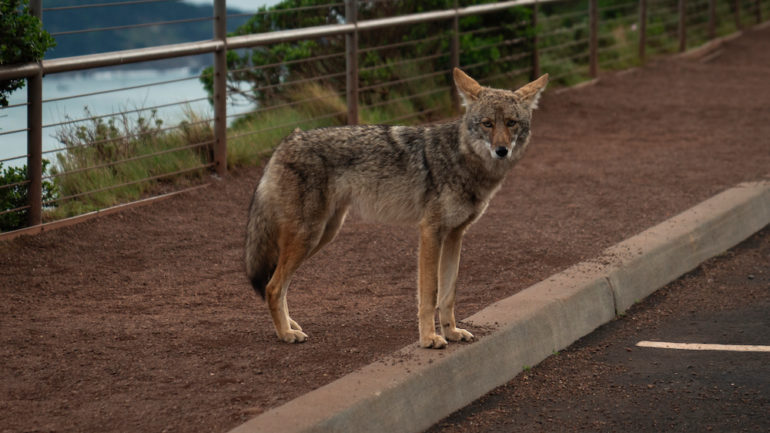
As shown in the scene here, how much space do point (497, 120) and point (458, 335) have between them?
122 cm

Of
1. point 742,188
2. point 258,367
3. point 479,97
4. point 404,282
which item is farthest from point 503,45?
point 258,367

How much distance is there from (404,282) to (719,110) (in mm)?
9743

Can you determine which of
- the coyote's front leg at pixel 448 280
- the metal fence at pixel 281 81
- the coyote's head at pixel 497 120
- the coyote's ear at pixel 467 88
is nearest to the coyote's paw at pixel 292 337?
the coyote's front leg at pixel 448 280

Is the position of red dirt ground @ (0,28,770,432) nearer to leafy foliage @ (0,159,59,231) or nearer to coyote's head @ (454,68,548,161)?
leafy foliage @ (0,159,59,231)

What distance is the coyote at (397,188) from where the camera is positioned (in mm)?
6105

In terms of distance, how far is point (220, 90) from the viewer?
420 inches

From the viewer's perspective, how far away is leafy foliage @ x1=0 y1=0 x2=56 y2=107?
813 centimetres

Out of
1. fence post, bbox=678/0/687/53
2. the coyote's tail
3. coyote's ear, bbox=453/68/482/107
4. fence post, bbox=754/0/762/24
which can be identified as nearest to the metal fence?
fence post, bbox=678/0/687/53

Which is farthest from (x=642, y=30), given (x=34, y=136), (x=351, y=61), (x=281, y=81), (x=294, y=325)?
(x=294, y=325)

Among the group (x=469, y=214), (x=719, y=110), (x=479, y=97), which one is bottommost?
(x=719, y=110)

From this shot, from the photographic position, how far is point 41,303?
23.4 feet

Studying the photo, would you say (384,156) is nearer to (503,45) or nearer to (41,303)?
(41,303)

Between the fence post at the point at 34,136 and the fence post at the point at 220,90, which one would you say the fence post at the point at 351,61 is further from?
the fence post at the point at 34,136

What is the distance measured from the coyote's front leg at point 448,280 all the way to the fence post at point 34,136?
390 centimetres
